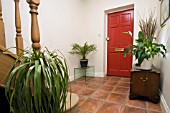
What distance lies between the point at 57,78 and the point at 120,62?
8.62 feet

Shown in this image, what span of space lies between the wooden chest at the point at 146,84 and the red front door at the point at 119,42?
4.24 ft

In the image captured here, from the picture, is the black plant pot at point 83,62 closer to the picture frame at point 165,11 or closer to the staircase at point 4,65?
the picture frame at point 165,11

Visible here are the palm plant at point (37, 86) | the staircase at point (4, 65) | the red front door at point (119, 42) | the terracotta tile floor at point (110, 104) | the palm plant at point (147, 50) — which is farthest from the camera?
the red front door at point (119, 42)

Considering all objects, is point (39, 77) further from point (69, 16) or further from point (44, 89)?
point (69, 16)

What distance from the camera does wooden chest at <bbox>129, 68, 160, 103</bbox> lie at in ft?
5.20

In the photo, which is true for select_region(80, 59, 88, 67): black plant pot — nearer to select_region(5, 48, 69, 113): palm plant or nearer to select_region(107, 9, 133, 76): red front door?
select_region(107, 9, 133, 76): red front door

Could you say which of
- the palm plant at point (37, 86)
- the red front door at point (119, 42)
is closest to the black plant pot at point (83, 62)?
the red front door at point (119, 42)

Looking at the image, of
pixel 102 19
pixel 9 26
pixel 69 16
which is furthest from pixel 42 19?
pixel 102 19

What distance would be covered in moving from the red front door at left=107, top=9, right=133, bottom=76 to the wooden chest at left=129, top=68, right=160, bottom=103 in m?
1.29

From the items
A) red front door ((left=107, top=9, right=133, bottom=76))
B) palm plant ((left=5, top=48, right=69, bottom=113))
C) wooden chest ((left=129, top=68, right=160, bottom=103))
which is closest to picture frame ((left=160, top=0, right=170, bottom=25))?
wooden chest ((left=129, top=68, right=160, bottom=103))

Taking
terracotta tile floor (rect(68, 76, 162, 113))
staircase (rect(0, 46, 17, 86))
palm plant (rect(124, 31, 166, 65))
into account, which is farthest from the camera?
palm plant (rect(124, 31, 166, 65))

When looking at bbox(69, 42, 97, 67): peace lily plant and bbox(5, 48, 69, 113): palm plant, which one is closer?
bbox(5, 48, 69, 113): palm plant

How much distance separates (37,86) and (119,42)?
2752 mm

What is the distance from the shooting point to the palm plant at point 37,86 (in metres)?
0.66
